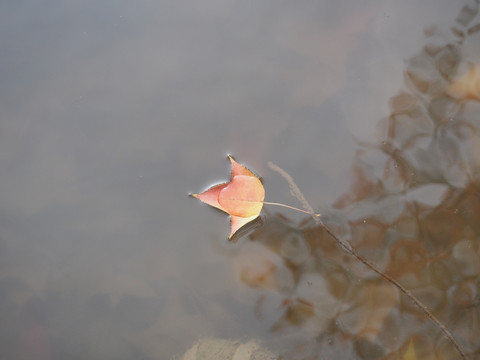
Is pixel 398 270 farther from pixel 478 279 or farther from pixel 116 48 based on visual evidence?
pixel 116 48

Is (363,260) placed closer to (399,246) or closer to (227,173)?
(399,246)

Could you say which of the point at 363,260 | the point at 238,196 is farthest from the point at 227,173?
the point at 363,260

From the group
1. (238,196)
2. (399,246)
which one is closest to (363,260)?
(399,246)

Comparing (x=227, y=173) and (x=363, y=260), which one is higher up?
(x=227, y=173)
